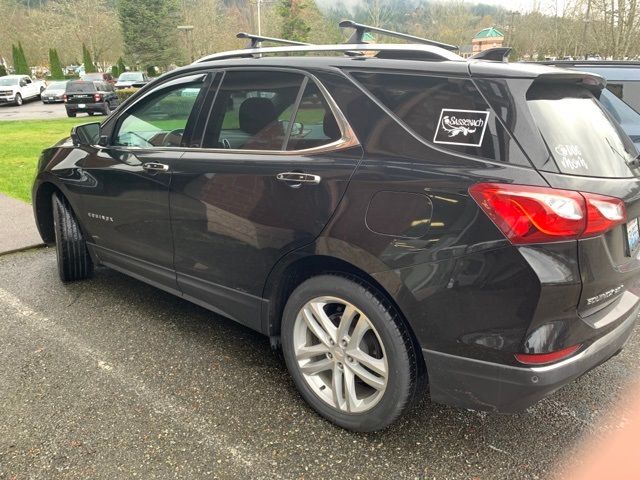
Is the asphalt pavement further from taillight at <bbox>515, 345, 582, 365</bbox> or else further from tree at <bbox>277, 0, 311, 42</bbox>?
tree at <bbox>277, 0, 311, 42</bbox>

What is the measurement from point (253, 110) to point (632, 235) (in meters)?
1.91

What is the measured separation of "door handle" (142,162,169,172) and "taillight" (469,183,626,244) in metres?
1.91

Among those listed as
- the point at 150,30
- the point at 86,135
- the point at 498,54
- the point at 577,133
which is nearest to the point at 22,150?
the point at 86,135

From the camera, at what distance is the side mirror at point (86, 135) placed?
3785 millimetres

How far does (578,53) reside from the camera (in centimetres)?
2900

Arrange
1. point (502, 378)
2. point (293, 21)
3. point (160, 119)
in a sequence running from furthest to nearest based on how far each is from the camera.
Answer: point (293, 21) → point (160, 119) → point (502, 378)

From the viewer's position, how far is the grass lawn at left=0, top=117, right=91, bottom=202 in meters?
7.96

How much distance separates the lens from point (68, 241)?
4043 millimetres

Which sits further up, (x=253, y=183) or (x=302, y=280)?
(x=253, y=183)

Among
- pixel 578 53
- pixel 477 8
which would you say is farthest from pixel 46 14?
pixel 578 53

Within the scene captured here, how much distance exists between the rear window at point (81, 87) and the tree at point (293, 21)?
1800cm

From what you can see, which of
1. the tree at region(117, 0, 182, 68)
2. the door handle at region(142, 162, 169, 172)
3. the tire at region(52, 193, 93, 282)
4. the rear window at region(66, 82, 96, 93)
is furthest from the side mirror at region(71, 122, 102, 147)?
the tree at region(117, 0, 182, 68)

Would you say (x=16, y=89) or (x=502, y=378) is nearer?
(x=502, y=378)

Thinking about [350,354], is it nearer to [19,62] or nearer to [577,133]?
[577,133]
